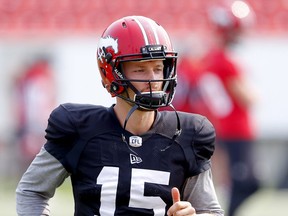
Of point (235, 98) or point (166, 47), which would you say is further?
point (235, 98)

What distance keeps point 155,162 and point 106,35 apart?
536 mm

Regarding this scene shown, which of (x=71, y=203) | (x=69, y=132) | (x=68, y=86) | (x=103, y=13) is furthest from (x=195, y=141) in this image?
(x=103, y=13)

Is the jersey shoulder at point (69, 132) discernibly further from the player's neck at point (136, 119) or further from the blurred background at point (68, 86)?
the blurred background at point (68, 86)

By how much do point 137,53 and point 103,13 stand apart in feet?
32.5

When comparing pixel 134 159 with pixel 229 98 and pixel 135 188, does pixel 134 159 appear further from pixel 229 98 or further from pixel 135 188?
pixel 229 98

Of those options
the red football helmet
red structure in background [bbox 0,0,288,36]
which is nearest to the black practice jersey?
the red football helmet

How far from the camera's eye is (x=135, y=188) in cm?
343

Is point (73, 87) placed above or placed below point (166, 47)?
below

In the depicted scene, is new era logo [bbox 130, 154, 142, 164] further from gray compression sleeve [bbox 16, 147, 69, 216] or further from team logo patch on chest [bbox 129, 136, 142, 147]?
gray compression sleeve [bbox 16, 147, 69, 216]

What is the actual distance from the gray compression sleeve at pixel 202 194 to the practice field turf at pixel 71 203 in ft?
14.8

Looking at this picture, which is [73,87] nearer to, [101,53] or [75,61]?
[75,61]

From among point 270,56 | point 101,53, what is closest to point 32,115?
point 270,56

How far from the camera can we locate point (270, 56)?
11094 millimetres

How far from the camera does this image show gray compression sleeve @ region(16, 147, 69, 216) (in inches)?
137
